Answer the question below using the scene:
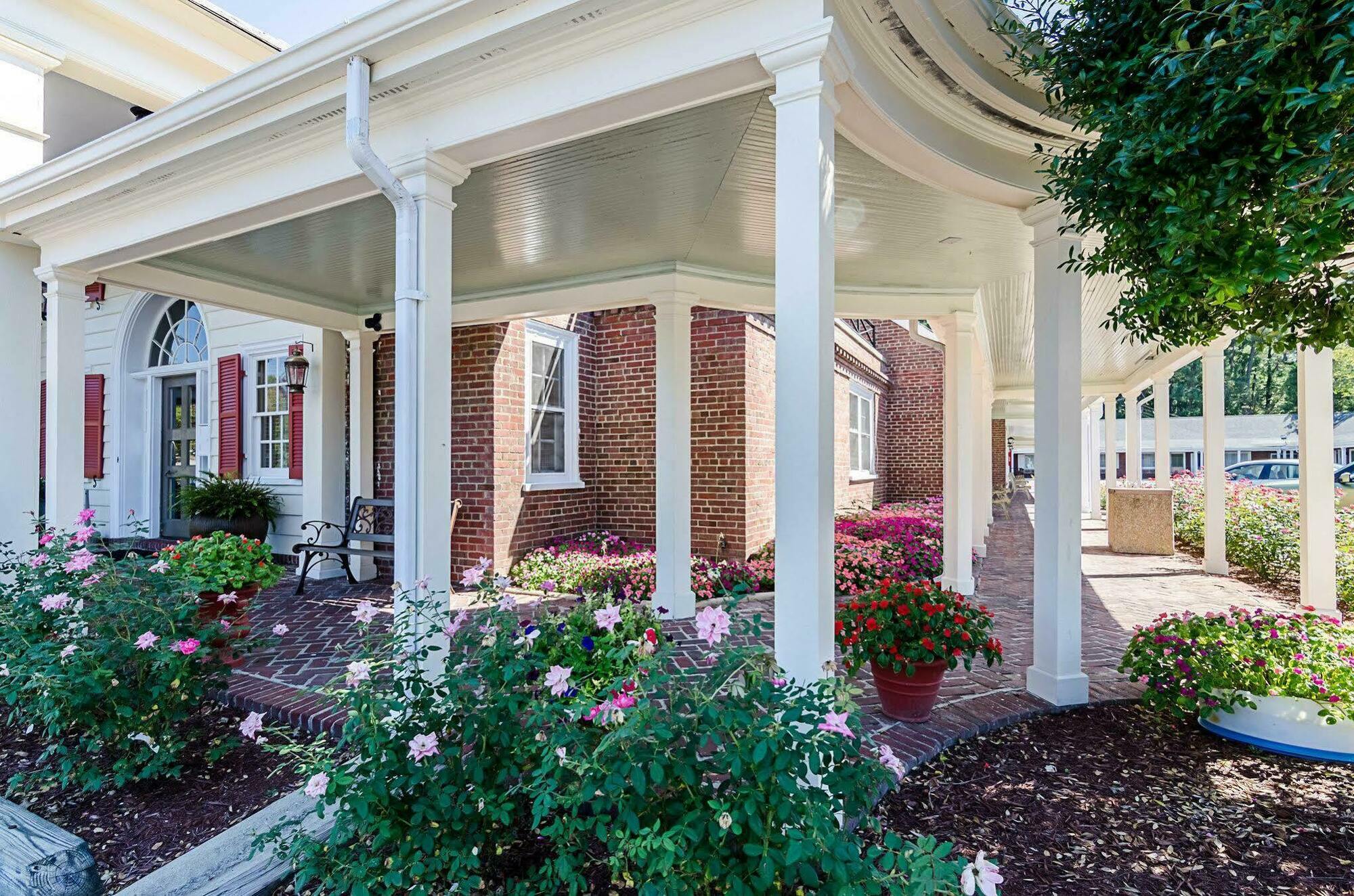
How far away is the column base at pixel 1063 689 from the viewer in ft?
11.8

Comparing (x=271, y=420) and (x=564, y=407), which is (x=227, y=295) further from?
(x=564, y=407)

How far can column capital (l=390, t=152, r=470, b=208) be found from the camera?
2.97 metres

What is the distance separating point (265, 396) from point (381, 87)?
5.75 meters

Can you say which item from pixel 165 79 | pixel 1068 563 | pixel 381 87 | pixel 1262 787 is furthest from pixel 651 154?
pixel 165 79

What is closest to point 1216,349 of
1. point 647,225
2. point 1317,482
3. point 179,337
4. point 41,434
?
point 1317,482

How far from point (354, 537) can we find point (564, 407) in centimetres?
270

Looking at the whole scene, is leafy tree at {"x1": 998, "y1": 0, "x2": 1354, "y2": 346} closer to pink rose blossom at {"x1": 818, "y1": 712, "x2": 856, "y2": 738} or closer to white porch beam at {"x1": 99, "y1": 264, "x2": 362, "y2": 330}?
pink rose blossom at {"x1": 818, "y1": 712, "x2": 856, "y2": 738}

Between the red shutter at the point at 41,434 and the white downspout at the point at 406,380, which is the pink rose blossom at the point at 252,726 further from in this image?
the red shutter at the point at 41,434

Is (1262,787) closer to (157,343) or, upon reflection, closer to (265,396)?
(265,396)

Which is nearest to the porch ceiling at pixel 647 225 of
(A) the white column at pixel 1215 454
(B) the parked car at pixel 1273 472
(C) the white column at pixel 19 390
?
(C) the white column at pixel 19 390

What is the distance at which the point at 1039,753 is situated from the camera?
3.08 m

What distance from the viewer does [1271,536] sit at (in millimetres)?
7738

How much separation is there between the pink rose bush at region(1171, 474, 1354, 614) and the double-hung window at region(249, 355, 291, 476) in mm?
10121

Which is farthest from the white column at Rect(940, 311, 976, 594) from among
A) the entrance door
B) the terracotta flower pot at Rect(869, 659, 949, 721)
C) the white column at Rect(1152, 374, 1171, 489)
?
the entrance door
